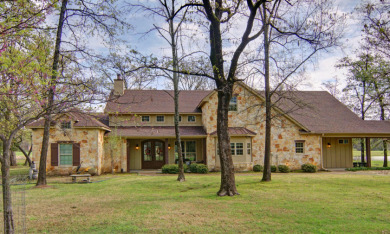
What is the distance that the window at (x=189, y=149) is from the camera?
21828 mm

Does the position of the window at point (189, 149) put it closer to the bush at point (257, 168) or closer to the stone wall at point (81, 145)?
the bush at point (257, 168)

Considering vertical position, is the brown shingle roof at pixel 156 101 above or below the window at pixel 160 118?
above

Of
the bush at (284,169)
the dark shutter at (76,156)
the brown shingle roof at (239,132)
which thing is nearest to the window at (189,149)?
the brown shingle roof at (239,132)

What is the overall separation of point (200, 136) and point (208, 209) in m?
12.0

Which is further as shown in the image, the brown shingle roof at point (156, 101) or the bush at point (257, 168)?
the brown shingle roof at point (156, 101)

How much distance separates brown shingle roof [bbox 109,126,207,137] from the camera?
19.9 meters

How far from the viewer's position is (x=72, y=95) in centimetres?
608

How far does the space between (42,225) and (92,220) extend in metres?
1.10

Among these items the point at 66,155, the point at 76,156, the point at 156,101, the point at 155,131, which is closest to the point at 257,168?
the point at 155,131

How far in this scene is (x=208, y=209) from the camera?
8195mm

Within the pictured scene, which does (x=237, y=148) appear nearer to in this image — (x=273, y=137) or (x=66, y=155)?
(x=273, y=137)

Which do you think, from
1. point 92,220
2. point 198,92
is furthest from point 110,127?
point 92,220

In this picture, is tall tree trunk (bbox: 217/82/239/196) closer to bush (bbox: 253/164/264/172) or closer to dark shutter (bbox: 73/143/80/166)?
bush (bbox: 253/164/264/172)

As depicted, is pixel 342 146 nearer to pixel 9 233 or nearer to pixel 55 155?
pixel 55 155
